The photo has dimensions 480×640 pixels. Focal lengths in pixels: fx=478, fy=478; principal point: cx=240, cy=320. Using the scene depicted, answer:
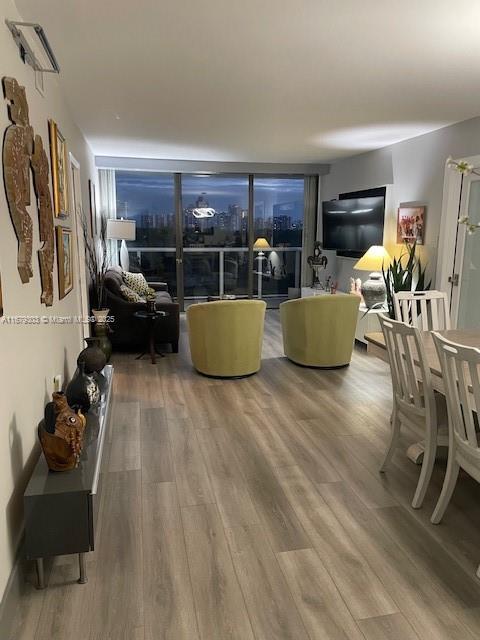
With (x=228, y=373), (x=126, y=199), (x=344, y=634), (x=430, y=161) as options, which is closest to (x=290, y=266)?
(x=126, y=199)

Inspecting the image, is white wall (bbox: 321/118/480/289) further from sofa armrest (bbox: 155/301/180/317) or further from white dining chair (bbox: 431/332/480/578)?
white dining chair (bbox: 431/332/480/578)

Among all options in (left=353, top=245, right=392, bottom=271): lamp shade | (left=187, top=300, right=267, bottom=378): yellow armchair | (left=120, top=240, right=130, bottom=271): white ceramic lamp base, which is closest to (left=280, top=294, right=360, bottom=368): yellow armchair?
(left=187, top=300, right=267, bottom=378): yellow armchair

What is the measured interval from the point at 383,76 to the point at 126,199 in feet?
18.1

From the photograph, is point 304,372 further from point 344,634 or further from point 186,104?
point 344,634

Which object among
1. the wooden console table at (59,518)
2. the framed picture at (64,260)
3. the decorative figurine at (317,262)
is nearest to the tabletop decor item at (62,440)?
the wooden console table at (59,518)

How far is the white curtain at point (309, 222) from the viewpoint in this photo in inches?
328

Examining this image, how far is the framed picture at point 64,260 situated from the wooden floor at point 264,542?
3.66ft

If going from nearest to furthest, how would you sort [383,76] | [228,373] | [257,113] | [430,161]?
[383,76] → [257,113] → [228,373] → [430,161]

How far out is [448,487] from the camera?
2371mm

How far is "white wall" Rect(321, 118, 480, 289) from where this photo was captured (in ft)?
15.3

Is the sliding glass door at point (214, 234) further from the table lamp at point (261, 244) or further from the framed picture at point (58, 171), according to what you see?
the framed picture at point (58, 171)

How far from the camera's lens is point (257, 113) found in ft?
14.0

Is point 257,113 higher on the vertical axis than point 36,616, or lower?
higher

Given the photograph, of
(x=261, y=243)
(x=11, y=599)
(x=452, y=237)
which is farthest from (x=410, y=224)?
(x=11, y=599)
